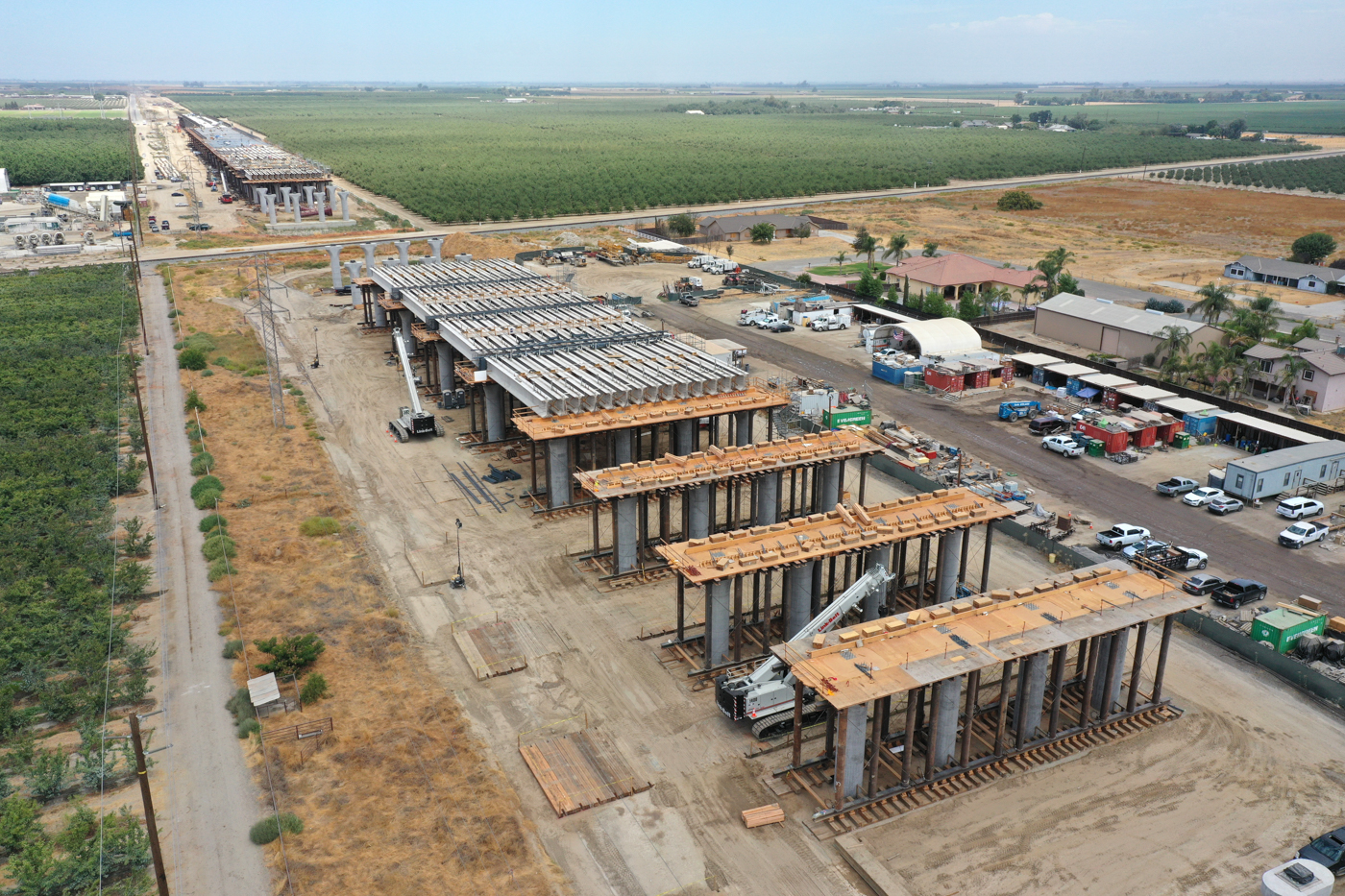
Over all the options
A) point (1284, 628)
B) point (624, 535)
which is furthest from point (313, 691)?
point (1284, 628)

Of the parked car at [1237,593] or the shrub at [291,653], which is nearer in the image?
the shrub at [291,653]

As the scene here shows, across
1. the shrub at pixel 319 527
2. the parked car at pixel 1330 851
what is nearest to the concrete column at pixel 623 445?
the shrub at pixel 319 527

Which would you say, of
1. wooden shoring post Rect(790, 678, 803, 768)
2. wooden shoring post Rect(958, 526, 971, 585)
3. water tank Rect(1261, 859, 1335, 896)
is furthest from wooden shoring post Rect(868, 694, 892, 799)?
wooden shoring post Rect(958, 526, 971, 585)

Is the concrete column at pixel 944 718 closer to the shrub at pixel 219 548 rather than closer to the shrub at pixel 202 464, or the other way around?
the shrub at pixel 219 548

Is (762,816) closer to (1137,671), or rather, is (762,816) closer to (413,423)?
(1137,671)

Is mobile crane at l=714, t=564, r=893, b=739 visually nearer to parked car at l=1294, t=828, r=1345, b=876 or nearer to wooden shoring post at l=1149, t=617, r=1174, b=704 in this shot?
wooden shoring post at l=1149, t=617, r=1174, b=704

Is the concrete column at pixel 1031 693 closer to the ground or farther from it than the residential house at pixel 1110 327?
closer to the ground
